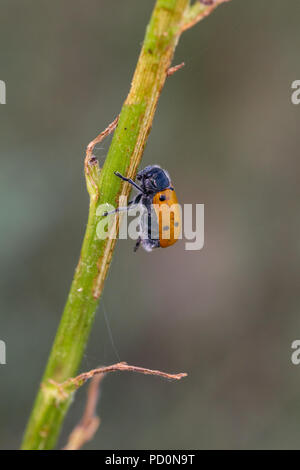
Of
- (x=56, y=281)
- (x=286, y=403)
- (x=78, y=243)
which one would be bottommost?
(x=286, y=403)

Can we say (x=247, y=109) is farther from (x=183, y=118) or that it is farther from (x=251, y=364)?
(x=251, y=364)

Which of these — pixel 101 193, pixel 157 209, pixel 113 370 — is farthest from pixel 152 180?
pixel 113 370

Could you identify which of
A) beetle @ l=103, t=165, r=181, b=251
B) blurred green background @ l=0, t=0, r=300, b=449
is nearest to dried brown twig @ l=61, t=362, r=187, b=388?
beetle @ l=103, t=165, r=181, b=251

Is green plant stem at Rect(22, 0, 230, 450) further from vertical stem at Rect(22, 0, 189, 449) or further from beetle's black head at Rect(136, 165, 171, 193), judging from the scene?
beetle's black head at Rect(136, 165, 171, 193)

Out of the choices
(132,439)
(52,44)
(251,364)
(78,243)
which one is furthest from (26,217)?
(251,364)

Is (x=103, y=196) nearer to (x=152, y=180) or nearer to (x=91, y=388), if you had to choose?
(x=91, y=388)

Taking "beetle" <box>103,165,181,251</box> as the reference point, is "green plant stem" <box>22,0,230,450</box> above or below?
below

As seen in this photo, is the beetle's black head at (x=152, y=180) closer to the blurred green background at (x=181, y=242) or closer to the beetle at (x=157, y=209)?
the beetle at (x=157, y=209)
